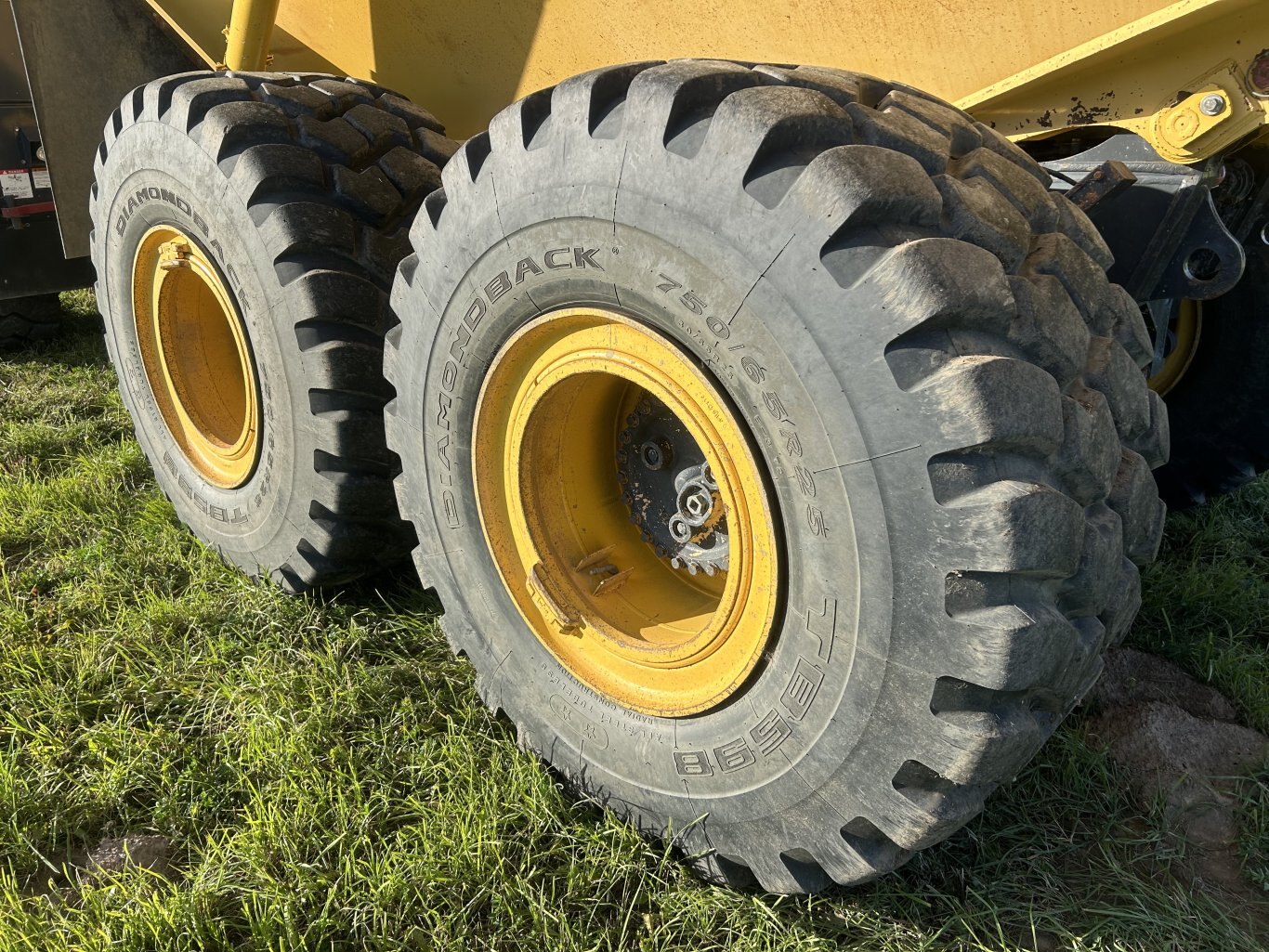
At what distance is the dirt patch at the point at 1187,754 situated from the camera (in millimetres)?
2098

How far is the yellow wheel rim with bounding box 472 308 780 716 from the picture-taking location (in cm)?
179

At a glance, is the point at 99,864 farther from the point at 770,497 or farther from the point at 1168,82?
the point at 1168,82

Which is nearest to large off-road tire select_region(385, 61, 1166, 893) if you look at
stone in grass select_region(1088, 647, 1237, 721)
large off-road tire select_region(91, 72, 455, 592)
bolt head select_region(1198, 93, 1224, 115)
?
bolt head select_region(1198, 93, 1224, 115)

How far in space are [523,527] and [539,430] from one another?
0.23m

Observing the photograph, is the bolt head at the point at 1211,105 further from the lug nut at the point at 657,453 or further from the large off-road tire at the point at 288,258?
the large off-road tire at the point at 288,258

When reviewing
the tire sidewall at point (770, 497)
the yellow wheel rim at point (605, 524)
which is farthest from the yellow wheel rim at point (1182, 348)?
the tire sidewall at point (770, 497)

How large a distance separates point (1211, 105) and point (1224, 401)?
1.70 m

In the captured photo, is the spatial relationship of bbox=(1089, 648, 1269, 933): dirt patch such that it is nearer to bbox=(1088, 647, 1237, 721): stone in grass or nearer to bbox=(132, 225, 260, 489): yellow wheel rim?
bbox=(1088, 647, 1237, 721): stone in grass

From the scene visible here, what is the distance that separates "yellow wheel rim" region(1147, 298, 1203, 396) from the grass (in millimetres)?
637

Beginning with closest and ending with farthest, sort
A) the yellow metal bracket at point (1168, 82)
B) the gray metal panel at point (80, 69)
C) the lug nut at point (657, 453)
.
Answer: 1. the yellow metal bracket at point (1168, 82)
2. the lug nut at point (657, 453)
3. the gray metal panel at point (80, 69)

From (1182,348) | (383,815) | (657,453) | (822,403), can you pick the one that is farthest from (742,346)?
(1182,348)

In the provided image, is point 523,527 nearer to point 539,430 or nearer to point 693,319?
point 539,430

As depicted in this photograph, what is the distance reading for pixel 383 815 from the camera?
2.19m

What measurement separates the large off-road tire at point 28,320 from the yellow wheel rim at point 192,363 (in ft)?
8.96
